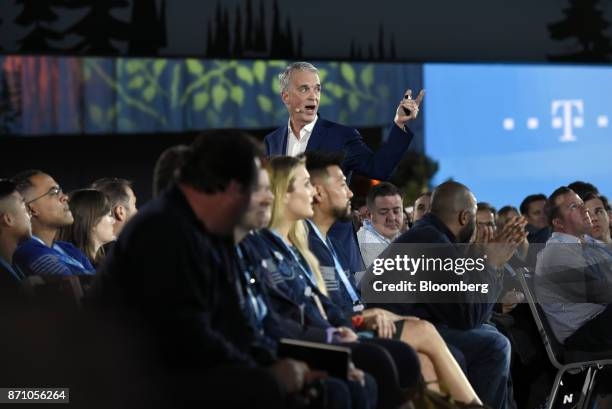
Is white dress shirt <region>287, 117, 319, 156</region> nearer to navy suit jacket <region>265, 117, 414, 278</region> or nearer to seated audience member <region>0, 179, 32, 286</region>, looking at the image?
navy suit jacket <region>265, 117, 414, 278</region>

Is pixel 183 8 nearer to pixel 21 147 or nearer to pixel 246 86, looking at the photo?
pixel 246 86

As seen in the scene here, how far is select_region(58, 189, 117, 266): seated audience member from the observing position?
4.31 m

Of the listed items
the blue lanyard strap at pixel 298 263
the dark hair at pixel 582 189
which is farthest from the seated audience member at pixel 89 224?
the dark hair at pixel 582 189

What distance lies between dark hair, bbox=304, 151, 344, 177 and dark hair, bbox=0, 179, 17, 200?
1067mm

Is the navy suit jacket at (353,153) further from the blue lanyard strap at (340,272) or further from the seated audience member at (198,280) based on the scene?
the seated audience member at (198,280)

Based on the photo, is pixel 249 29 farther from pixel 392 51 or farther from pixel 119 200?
pixel 119 200

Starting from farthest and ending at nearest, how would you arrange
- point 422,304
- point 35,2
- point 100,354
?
point 35,2, point 422,304, point 100,354

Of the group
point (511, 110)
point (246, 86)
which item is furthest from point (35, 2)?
point (511, 110)

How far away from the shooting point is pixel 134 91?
1037 centimetres

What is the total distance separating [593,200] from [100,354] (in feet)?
13.2

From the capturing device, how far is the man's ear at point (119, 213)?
15.0ft

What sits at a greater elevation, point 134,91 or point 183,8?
point 183,8

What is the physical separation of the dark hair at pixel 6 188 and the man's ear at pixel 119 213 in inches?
32.8

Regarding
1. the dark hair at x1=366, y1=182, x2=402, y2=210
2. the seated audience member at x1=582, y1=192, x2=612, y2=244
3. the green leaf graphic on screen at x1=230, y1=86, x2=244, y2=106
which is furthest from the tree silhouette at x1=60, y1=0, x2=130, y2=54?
the seated audience member at x1=582, y1=192, x2=612, y2=244
